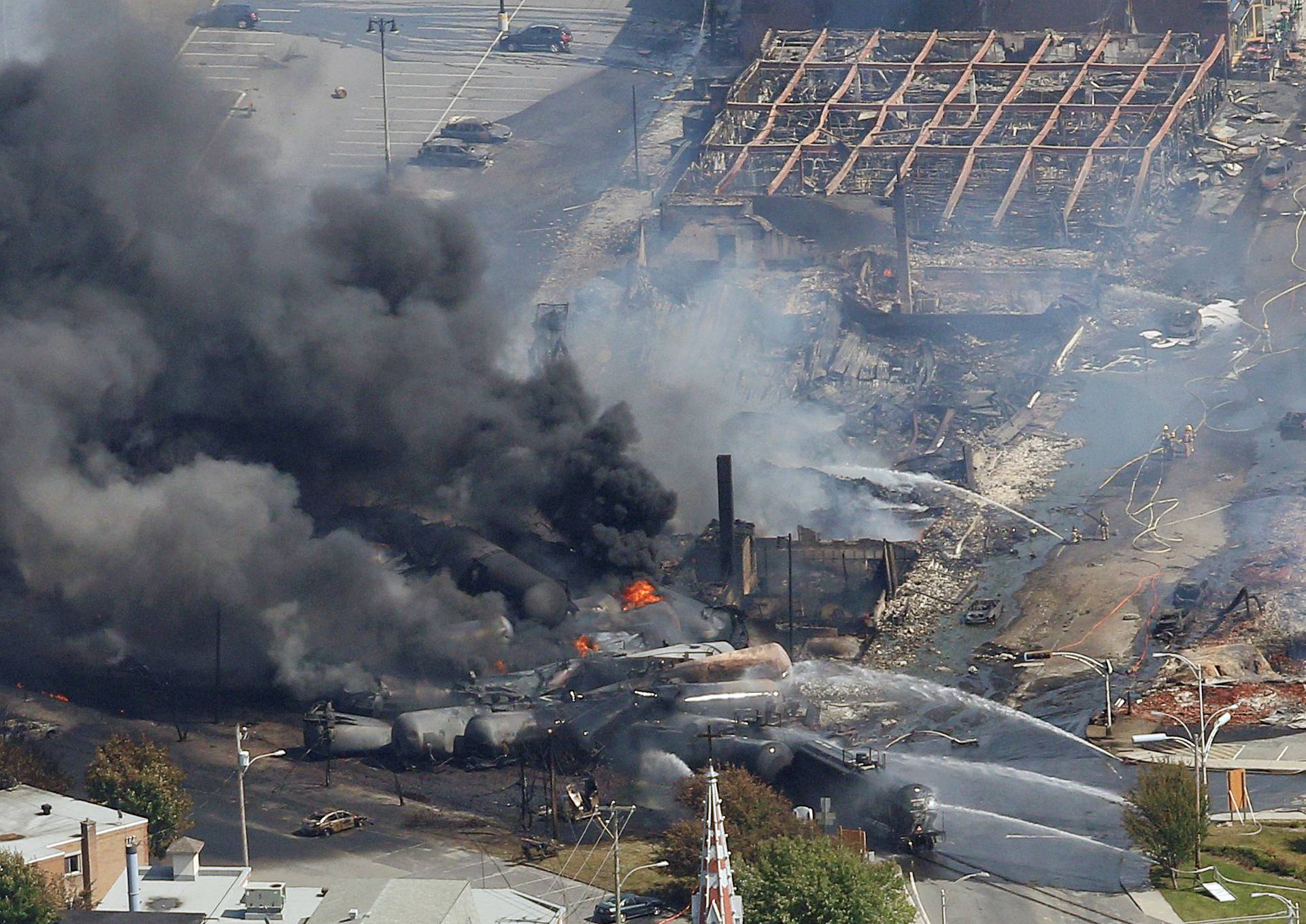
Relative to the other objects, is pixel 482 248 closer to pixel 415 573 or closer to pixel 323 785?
pixel 415 573

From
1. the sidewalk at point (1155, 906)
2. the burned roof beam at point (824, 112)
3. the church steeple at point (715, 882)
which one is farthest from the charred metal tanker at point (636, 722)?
the burned roof beam at point (824, 112)

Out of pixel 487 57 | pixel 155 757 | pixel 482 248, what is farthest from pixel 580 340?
pixel 155 757

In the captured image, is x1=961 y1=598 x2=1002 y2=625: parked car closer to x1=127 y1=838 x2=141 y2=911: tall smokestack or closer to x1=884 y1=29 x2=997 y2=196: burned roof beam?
x1=884 y1=29 x2=997 y2=196: burned roof beam

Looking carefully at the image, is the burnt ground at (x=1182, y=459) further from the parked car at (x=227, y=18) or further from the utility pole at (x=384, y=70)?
the parked car at (x=227, y=18)

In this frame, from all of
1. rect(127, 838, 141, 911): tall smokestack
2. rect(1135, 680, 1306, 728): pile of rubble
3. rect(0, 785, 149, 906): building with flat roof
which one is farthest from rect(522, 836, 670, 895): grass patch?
rect(1135, 680, 1306, 728): pile of rubble

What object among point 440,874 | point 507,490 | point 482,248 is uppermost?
point 482,248

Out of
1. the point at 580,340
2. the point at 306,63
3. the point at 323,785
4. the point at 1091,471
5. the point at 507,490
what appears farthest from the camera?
the point at 306,63

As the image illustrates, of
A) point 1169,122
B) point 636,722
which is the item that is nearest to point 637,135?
point 1169,122
